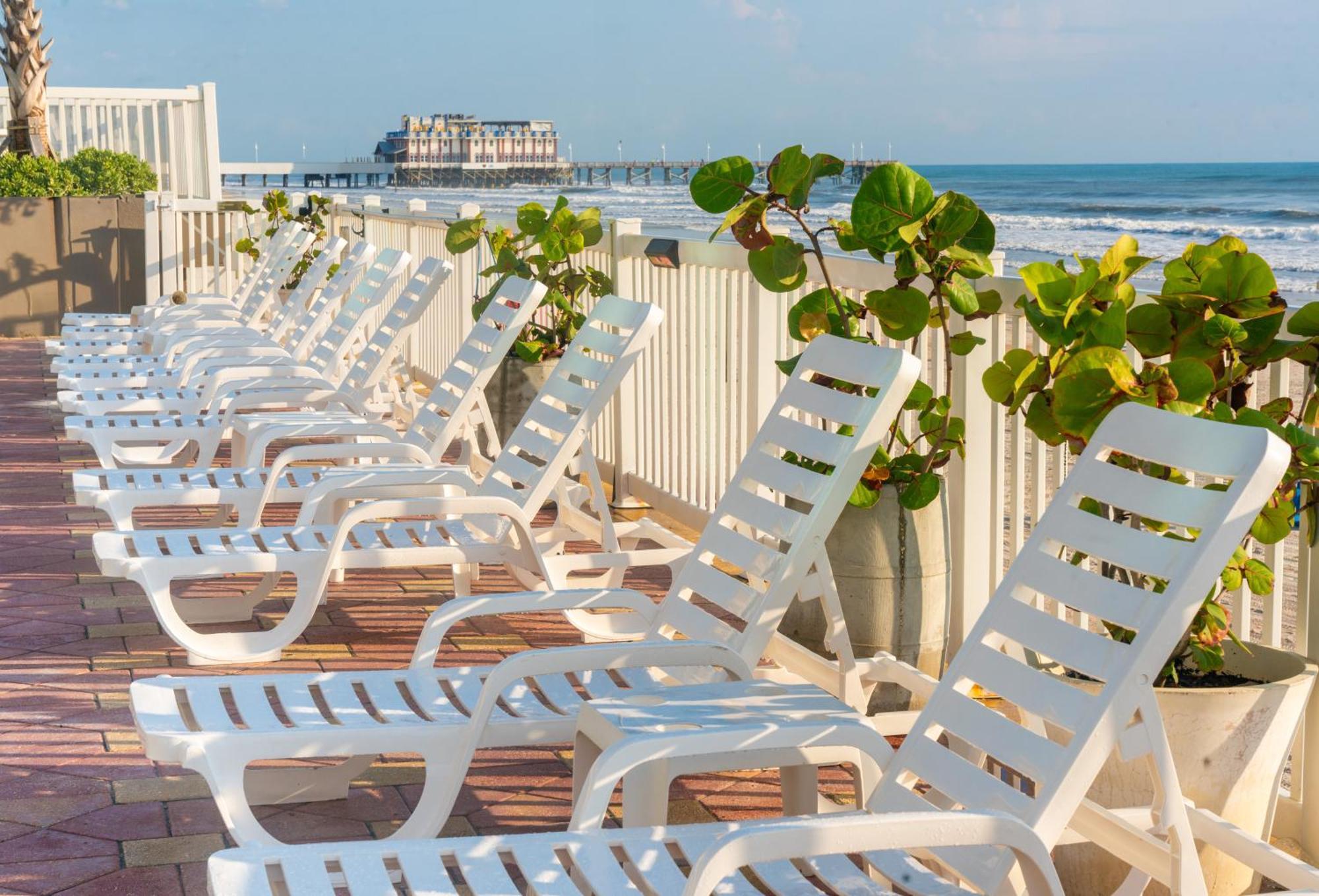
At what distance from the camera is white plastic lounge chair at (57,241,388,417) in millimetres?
6227

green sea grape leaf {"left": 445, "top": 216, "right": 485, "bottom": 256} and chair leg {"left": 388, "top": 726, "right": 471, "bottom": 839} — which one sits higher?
green sea grape leaf {"left": 445, "top": 216, "right": 485, "bottom": 256}

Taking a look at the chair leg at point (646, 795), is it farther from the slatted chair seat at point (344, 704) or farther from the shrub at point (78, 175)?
the shrub at point (78, 175)

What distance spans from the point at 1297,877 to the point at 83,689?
10.2 feet

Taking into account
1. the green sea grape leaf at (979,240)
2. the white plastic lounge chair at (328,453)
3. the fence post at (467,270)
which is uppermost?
the green sea grape leaf at (979,240)

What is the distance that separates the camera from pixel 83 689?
164 inches

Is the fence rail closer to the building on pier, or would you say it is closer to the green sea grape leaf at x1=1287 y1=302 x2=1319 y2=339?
the green sea grape leaf at x1=1287 y1=302 x2=1319 y2=339

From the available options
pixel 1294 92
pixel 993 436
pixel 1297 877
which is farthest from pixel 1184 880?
pixel 1294 92

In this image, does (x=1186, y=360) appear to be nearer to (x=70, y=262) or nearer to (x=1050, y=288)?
(x=1050, y=288)

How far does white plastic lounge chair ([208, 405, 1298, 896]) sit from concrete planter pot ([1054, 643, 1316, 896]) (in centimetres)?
9

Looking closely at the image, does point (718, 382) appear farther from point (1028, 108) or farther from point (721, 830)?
point (1028, 108)

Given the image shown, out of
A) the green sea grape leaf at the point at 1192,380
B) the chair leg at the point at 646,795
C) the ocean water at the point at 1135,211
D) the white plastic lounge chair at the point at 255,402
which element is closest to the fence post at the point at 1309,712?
the green sea grape leaf at the point at 1192,380

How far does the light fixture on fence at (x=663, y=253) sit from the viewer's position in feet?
18.9

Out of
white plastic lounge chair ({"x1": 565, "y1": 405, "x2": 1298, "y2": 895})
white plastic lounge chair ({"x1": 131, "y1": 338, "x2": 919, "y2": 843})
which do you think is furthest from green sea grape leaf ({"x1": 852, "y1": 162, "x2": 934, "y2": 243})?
white plastic lounge chair ({"x1": 565, "y1": 405, "x2": 1298, "y2": 895})

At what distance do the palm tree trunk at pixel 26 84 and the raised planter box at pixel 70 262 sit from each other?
2.26 metres
